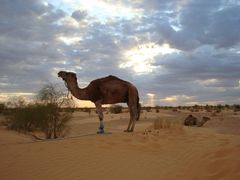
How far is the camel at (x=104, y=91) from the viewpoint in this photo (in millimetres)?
14500

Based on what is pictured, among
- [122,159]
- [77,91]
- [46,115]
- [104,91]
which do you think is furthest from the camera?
[46,115]

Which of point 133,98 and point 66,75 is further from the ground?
point 66,75

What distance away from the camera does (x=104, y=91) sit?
1442cm

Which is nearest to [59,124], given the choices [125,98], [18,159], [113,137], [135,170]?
[125,98]

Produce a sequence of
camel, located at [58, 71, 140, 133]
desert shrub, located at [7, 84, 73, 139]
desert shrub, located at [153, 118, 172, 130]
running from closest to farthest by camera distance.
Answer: camel, located at [58, 71, 140, 133] → desert shrub, located at [153, 118, 172, 130] → desert shrub, located at [7, 84, 73, 139]

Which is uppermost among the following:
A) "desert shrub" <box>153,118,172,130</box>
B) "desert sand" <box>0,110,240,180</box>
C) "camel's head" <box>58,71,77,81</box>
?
"camel's head" <box>58,71,77,81</box>

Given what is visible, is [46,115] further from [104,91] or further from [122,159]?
[122,159]

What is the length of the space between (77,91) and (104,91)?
118 cm

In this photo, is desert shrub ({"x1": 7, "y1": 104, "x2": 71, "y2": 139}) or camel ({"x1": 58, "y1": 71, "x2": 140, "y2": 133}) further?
desert shrub ({"x1": 7, "y1": 104, "x2": 71, "y2": 139})

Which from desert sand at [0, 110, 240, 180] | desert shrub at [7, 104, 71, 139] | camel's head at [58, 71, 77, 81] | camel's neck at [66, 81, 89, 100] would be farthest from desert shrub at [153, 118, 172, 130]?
desert shrub at [7, 104, 71, 139]

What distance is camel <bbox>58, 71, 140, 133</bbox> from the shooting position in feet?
47.6

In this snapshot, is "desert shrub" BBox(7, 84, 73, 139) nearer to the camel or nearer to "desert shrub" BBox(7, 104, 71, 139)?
"desert shrub" BBox(7, 104, 71, 139)

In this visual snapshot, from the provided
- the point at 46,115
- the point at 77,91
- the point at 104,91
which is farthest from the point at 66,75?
the point at 46,115

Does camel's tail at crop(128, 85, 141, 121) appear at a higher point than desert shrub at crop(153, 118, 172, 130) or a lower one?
higher
